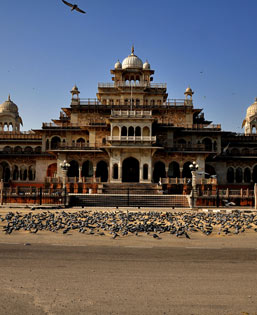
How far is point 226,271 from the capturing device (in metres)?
7.28

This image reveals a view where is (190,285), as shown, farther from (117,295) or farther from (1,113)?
(1,113)

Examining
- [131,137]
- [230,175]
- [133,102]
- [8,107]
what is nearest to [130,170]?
[131,137]

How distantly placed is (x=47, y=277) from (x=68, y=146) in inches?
1355

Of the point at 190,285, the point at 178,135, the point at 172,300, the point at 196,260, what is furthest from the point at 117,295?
the point at 178,135

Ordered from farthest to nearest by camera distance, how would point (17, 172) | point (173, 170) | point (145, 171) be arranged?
point (17, 172), point (173, 170), point (145, 171)

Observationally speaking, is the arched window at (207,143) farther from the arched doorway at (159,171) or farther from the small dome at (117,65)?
the small dome at (117,65)

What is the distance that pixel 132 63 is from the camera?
4872cm

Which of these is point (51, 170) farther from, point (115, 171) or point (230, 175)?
point (230, 175)

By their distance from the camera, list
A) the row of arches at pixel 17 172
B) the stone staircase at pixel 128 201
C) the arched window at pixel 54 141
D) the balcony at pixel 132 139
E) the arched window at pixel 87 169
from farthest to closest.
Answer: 1. the row of arches at pixel 17 172
2. the arched window at pixel 54 141
3. the arched window at pixel 87 169
4. the balcony at pixel 132 139
5. the stone staircase at pixel 128 201

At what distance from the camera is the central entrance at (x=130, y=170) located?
137 ft

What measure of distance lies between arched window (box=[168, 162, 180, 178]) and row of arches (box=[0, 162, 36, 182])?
2055 centimetres

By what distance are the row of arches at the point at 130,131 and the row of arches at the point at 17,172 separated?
15.1 meters

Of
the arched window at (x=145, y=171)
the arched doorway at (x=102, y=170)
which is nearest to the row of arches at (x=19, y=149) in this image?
the arched doorway at (x=102, y=170)

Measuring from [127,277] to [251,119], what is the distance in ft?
179
